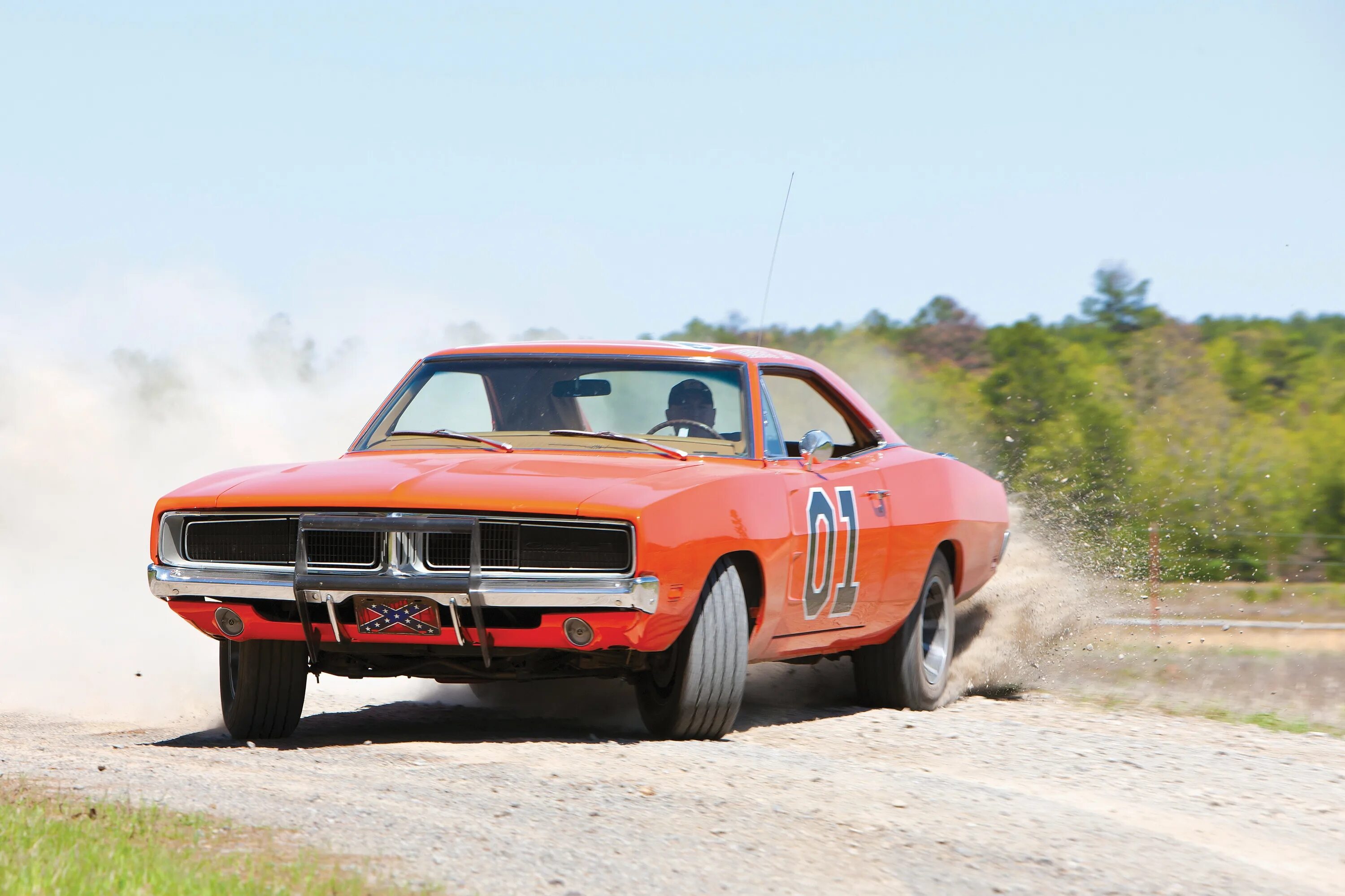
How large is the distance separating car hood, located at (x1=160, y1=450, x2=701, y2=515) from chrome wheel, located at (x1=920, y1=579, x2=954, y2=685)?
2.29 metres

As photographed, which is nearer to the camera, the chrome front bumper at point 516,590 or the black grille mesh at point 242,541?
the chrome front bumper at point 516,590

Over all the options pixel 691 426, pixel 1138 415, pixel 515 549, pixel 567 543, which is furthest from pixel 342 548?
pixel 1138 415

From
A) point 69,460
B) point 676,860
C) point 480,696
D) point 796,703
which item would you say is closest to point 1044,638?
point 796,703

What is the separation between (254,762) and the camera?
552cm

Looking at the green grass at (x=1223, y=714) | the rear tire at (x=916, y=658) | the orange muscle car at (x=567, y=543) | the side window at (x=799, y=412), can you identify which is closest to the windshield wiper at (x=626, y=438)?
the orange muscle car at (x=567, y=543)

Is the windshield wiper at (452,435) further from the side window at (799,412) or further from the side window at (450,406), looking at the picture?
the side window at (799,412)

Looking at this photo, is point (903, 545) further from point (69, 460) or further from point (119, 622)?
point (69, 460)

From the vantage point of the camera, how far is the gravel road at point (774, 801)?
4203 mm

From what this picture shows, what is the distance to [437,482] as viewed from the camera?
5.98 meters

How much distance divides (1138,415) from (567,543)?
41.4 metres

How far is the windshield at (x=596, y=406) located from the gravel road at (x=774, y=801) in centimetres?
126

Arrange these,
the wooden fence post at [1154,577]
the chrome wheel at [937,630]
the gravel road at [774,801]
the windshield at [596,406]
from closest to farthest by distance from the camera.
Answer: the gravel road at [774,801] < the windshield at [596,406] < the chrome wheel at [937,630] < the wooden fence post at [1154,577]

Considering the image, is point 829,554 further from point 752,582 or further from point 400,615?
point 400,615

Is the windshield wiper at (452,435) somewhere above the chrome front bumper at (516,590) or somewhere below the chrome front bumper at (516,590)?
above
